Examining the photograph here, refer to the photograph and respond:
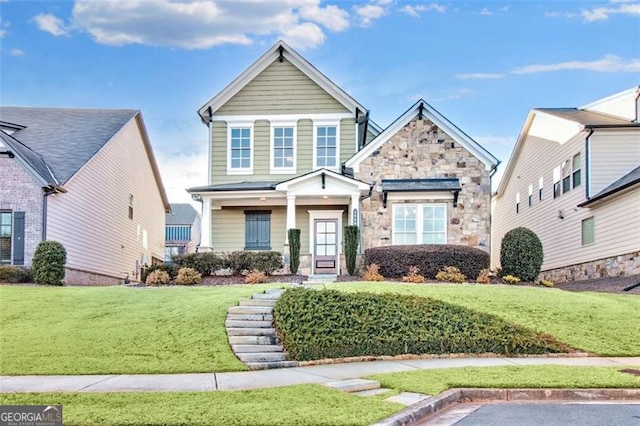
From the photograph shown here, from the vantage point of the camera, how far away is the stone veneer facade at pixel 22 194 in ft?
60.3

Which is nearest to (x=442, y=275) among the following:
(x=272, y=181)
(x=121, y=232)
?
(x=272, y=181)

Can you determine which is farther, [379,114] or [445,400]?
[379,114]

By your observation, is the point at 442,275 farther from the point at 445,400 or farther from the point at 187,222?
the point at 187,222

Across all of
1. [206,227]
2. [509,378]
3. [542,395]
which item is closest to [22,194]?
[206,227]

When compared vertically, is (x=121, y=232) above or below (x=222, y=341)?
above

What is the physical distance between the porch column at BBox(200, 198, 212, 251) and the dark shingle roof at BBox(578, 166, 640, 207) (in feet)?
45.7

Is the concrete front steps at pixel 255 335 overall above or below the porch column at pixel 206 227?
below

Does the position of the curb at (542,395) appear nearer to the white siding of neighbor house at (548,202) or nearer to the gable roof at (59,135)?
the gable roof at (59,135)

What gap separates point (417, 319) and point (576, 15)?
11.9 metres

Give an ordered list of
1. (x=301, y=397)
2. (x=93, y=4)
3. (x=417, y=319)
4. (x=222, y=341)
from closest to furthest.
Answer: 1. (x=301, y=397)
2. (x=222, y=341)
3. (x=417, y=319)
4. (x=93, y=4)

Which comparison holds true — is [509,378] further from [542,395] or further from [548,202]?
[548,202]

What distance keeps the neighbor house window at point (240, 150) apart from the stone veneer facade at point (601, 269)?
13441mm

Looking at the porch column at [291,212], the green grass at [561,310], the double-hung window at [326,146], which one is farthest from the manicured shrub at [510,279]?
the double-hung window at [326,146]

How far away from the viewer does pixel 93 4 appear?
1591 centimetres
